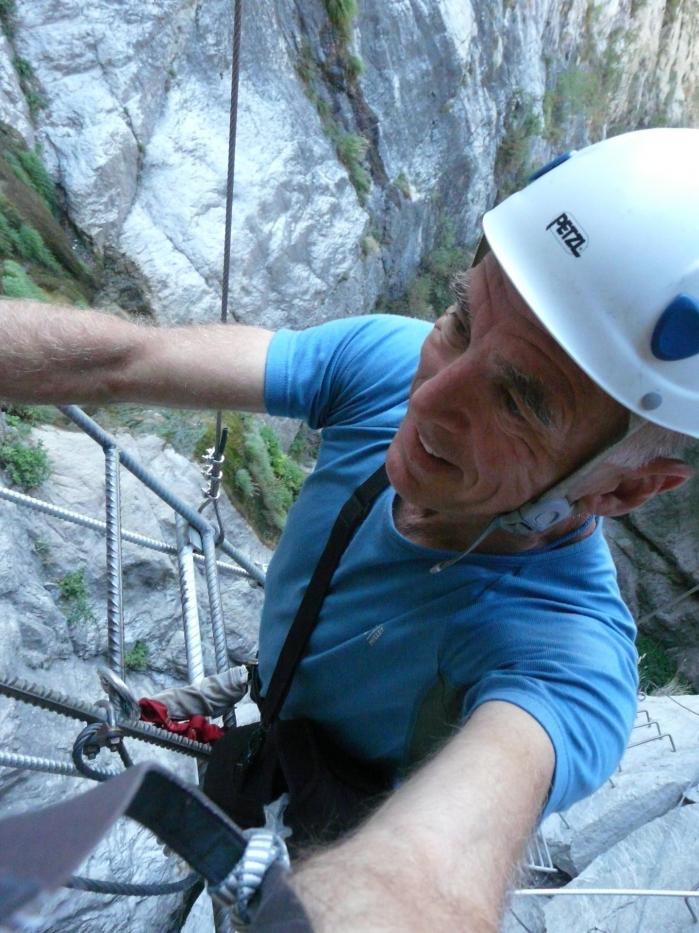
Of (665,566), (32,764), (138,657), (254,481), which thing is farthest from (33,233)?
(665,566)

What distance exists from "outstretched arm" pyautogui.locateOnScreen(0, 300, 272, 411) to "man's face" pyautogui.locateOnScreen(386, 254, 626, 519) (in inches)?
16.4

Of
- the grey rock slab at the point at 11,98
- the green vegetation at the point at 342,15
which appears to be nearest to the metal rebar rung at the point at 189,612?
the grey rock slab at the point at 11,98

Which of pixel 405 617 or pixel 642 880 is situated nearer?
pixel 405 617

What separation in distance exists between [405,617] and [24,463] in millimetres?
2293

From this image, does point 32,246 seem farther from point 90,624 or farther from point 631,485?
point 631,485

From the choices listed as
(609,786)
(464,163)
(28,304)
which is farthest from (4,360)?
(464,163)

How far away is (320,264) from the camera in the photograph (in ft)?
19.8

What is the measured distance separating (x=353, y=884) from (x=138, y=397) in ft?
3.12

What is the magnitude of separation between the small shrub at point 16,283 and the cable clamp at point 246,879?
10.9 feet

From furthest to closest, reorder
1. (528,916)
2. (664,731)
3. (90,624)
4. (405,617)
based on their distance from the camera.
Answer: (664,731) → (90,624) → (528,916) → (405,617)

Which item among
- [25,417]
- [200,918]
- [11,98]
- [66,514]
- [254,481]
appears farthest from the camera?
[254,481]

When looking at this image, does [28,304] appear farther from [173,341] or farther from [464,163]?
[464,163]

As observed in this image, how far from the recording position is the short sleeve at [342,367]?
130 centimetres

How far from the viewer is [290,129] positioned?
224 inches
